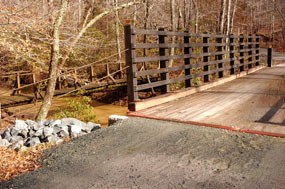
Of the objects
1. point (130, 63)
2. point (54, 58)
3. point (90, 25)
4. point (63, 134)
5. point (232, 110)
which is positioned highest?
point (90, 25)

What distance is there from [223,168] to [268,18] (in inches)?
2209

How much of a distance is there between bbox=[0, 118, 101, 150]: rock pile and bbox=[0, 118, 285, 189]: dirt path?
606 millimetres

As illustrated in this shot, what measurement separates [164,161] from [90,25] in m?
7.81

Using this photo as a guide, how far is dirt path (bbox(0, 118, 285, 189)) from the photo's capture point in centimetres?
301

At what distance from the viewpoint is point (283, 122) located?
475cm

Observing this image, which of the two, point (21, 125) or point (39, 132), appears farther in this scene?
point (21, 125)

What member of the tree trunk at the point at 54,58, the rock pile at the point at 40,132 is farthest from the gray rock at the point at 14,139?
the tree trunk at the point at 54,58

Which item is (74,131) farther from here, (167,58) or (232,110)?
(167,58)

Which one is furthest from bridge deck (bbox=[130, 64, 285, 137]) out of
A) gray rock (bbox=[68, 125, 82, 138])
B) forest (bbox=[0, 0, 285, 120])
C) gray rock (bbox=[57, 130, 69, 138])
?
forest (bbox=[0, 0, 285, 120])

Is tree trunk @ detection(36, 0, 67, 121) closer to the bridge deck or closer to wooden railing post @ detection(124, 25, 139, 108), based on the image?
wooden railing post @ detection(124, 25, 139, 108)

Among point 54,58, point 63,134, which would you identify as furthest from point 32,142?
point 54,58

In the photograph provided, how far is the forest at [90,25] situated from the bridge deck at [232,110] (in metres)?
1.74

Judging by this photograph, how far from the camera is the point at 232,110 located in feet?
18.7

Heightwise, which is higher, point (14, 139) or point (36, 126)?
point (36, 126)
